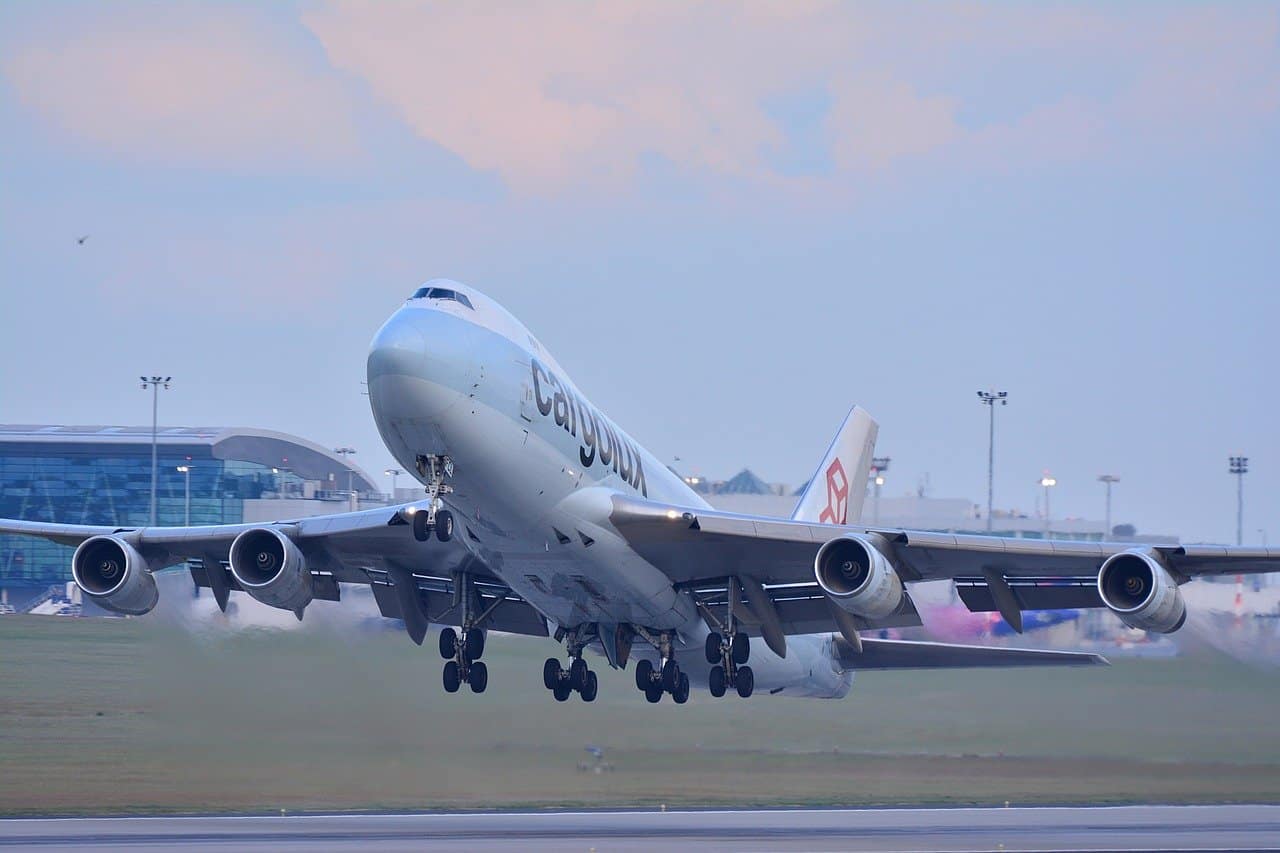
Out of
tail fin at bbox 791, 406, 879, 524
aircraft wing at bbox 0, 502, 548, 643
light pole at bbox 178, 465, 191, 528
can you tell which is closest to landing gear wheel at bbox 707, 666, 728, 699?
aircraft wing at bbox 0, 502, 548, 643

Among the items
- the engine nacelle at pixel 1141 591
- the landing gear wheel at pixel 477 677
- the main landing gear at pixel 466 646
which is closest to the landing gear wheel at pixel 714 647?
the main landing gear at pixel 466 646

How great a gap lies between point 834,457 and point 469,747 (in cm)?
1126

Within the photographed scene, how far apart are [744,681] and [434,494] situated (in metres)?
9.72

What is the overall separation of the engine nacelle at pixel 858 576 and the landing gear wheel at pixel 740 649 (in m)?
3.35

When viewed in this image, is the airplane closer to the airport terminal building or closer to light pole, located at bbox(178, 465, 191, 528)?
the airport terminal building

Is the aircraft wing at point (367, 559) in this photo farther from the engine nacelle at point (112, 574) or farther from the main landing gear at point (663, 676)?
the main landing gear at point (663, 676)

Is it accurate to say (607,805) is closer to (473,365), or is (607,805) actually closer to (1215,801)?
(1215,801)

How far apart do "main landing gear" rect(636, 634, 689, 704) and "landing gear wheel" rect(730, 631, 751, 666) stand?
1.65 m

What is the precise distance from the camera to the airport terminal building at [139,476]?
7700 cm

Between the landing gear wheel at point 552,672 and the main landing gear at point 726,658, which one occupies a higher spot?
the main landing gear at point 726,658

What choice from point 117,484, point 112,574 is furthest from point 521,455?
point 117,484

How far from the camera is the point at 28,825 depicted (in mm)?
35438

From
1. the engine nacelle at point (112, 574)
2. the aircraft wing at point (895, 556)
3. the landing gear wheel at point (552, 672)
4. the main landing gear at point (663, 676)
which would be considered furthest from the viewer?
the landing gear wheel at point (552, 672)

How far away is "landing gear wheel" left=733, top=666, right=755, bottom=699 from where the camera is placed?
104 ft
